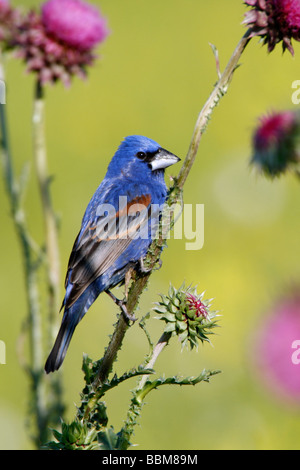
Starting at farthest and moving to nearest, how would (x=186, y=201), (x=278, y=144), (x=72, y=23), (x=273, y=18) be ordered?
(x=186, y=201) < (x=72, y=23) < (x=278, y=144) < (x=273, y=18)

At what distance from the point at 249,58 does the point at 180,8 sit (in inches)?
74.0

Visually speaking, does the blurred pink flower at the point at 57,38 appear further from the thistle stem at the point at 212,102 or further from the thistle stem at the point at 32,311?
the thistle stem at the point at 212,102

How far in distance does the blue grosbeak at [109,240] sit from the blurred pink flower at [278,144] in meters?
0.62

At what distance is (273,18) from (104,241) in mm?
1339

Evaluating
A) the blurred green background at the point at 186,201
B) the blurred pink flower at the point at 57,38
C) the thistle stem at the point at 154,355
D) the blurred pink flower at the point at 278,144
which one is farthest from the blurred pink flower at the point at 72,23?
the thistle stem at the point at 154,355

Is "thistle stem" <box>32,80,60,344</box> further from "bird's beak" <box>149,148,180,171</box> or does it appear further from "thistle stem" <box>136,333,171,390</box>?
"thistle stem" <box>136,333,171,390</box>

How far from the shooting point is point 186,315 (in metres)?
2.32

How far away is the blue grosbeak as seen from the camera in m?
3.07

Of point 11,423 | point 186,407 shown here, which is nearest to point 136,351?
point 186,407

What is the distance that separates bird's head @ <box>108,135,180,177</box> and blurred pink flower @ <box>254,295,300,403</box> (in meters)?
1.34

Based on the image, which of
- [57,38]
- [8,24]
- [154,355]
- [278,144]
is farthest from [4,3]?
[154,355]

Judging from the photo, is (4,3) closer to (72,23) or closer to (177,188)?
(72,23)

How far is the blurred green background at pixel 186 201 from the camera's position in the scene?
14.3ft
